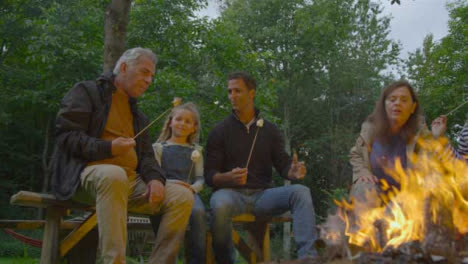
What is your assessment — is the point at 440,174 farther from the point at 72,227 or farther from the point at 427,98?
the point at 427,98

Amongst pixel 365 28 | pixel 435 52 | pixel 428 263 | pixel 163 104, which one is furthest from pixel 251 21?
pixel 428 263

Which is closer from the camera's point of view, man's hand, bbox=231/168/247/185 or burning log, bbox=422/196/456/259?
burning log, bbox=422/196/456/259

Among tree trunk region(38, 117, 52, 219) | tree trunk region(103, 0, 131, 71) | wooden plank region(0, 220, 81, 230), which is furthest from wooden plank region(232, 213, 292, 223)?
tree trunk region(38, 117, 52, 219)

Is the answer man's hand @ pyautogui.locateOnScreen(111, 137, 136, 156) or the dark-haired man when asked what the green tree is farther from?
man's hand @ pyautogui.locateOnScreen(111, 137, 136, 156)

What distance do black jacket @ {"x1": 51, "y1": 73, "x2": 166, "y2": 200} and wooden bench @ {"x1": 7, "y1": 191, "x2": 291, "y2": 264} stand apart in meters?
0.19

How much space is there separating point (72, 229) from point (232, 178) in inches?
51.9

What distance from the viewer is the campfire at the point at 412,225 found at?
250 cm

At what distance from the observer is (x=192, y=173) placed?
4301 mm

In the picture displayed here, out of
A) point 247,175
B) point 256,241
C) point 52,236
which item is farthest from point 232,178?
point 52,236

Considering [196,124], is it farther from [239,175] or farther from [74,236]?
[74,236]

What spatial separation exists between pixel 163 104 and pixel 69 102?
8.63m

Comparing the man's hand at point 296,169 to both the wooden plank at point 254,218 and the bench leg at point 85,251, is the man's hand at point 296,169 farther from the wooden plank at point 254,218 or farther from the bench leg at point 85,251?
the bench leg at point 85,251

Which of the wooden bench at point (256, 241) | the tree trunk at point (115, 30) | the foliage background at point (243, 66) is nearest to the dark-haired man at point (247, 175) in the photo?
the wooden bench at point (256, 241)

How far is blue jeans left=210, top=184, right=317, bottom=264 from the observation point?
11.8 ft
